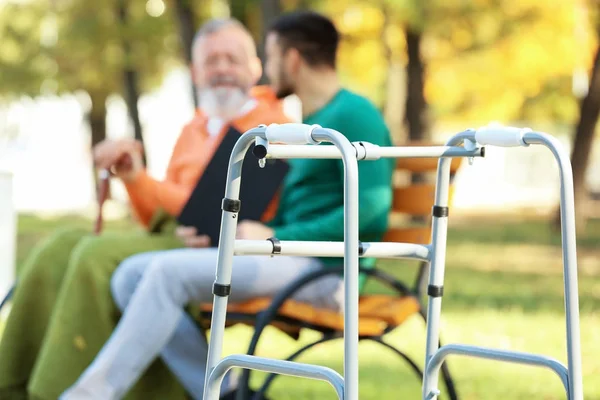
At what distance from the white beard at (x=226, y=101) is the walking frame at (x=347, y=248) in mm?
1674

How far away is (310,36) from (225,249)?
1.70 metres

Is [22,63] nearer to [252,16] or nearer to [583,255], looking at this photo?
[252,16]

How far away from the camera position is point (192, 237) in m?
4.11

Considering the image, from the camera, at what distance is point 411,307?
382cm

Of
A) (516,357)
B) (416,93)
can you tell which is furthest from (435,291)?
(416,93)

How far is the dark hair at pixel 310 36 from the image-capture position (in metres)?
4.19

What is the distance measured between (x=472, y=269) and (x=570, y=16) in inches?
335

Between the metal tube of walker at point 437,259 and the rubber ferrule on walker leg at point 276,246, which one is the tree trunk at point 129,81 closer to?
the metal tube of walker at point 437,259

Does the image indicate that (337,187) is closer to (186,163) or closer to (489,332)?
(186,163)

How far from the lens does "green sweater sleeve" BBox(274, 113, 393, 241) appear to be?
383 centimetres

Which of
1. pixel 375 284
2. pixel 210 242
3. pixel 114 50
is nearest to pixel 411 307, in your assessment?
pixel 210 242

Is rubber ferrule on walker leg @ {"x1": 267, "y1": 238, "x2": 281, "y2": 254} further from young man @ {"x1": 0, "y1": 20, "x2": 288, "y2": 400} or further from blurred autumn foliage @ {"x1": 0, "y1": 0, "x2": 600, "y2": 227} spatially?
blurred autumn foliage @ {"x1": 0, "y1": 0, "x2": 600, "y2": 227}

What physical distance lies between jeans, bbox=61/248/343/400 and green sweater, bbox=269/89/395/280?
139 millimetres

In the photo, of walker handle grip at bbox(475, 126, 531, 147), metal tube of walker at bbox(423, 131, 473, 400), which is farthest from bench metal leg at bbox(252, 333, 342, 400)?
walker handle grip at bbox(475, 126, 531, 147)
